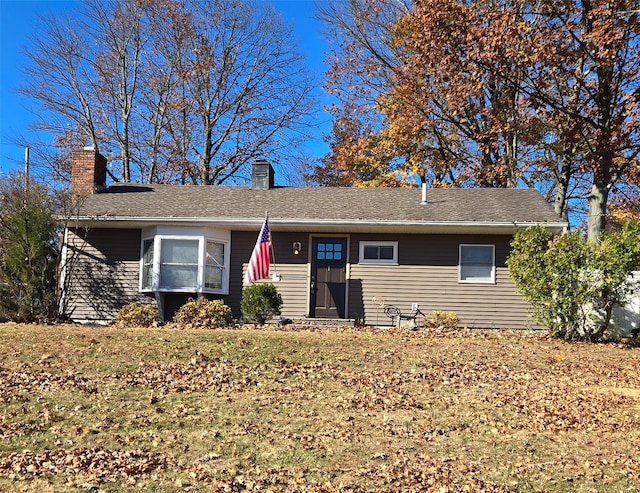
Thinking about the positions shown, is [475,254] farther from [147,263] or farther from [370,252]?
[147,263]

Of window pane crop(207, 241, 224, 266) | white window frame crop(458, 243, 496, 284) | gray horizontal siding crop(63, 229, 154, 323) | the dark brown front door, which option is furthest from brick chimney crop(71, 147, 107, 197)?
white window frame crop(458, 243, 496, 284)

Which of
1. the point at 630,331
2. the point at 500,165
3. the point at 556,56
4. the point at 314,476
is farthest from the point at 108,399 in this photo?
the point at 500,165

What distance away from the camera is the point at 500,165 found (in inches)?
938

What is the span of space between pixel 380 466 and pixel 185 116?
26.7 meters

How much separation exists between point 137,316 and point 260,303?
2.74 metres

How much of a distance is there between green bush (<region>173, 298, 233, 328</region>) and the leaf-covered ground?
2.75 m

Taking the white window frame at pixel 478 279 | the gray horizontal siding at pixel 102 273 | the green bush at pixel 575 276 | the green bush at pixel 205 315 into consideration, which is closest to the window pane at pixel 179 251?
the gray horizontal siding at pixel 102 273

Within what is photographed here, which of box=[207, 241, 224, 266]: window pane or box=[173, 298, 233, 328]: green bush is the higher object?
box=[207, 241, 224, 266]: window pane

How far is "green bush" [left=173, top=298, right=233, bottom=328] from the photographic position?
46.6 feet

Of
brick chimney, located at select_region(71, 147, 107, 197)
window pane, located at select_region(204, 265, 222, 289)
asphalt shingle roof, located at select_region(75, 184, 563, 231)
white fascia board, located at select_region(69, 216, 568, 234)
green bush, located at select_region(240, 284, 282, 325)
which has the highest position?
brick chimney, located at select_region(71, 147, 107, 197)

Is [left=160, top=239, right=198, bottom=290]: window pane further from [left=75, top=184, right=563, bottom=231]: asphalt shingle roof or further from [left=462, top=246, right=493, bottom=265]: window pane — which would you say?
[left=462, top=246, right=493, bottom=265]: window pane

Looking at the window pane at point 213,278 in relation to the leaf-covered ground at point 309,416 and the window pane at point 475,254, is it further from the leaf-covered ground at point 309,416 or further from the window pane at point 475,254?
the window pane at point 475,254

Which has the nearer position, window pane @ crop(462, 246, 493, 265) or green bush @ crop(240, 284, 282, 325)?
green bush @ crop(240, 284, 282, 325)

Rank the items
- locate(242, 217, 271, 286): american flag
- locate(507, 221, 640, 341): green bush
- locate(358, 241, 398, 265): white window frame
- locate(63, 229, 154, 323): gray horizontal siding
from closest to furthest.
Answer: locate(507, 221, 640, 341): green bush < locate(242, 217, 271, 286): american flag < locate(358, 241, 398, 265): white window frame < locate(63, 229, 154, 323): gray horizontal siding
